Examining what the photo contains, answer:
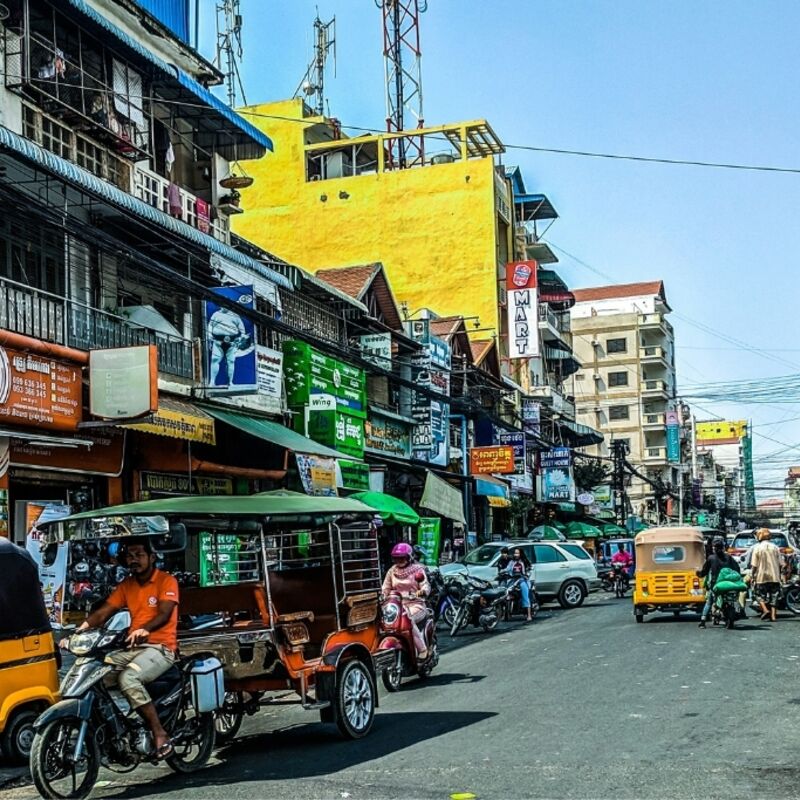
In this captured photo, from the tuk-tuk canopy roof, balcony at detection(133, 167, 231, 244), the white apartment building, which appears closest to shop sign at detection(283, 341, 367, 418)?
balcony at detection(133, 167, 231, 244)

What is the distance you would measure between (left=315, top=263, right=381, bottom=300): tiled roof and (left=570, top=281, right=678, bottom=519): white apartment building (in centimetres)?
5744

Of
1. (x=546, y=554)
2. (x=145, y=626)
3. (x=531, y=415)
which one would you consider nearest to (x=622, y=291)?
(x=531, y=415)

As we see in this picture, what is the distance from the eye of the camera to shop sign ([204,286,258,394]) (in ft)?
68.3

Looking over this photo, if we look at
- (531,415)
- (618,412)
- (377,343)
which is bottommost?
(531,415)

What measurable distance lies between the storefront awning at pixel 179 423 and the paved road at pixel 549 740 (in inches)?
245

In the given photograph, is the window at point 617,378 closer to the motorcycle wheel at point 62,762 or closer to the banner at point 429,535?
the banner at point 429,535

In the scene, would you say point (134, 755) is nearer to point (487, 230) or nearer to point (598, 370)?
point (487, 230)

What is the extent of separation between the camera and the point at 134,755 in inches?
311

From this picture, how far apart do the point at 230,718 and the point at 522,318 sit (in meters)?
38.0

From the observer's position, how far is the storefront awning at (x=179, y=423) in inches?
715

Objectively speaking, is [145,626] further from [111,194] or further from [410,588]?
[111,194]

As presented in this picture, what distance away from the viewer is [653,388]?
9250cm

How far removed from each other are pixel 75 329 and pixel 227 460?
6372mm

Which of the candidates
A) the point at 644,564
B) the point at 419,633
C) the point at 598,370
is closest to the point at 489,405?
the point at 644,564
